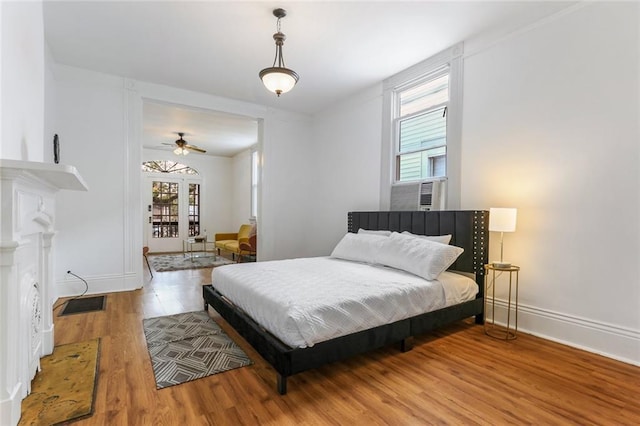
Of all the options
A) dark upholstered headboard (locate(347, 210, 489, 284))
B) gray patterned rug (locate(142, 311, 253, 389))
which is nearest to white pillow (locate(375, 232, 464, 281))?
dark upholstered headboard (locate(347, 210, 489, 284))

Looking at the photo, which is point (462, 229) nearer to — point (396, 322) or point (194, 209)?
point (396, 322)

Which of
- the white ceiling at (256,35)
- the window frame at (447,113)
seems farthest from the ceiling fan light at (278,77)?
the window frame at (447,113)

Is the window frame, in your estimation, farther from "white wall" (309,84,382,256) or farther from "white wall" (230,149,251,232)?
"white wall" (230,149,251,232)

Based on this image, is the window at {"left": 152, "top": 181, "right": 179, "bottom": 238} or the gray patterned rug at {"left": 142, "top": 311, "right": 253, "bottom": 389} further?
the window at {"left": 152, "top": 181, "right": 179, "bottom": 238}

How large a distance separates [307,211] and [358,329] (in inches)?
160

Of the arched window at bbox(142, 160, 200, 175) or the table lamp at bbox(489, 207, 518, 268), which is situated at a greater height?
the arched window at bbox(142, 160, 200, 175)

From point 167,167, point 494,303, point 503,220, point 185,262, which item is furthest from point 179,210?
point 503,220

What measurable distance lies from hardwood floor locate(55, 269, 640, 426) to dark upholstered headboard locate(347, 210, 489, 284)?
0.79m

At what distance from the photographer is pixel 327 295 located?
2.20 meters

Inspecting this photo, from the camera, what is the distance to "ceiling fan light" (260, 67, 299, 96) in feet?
9.14

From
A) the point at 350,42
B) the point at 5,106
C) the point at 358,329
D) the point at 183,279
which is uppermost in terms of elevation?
the point at 350,42

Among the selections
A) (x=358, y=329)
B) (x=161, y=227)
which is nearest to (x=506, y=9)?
(x=358, y=329)

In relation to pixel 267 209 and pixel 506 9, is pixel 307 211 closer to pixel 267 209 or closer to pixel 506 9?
pixel 267 209

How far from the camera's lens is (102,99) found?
13.9 feet
